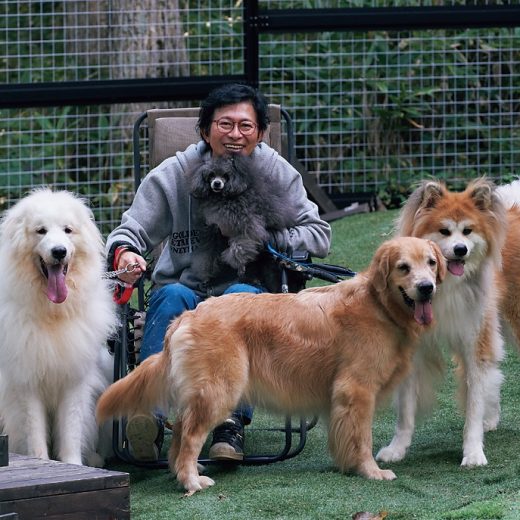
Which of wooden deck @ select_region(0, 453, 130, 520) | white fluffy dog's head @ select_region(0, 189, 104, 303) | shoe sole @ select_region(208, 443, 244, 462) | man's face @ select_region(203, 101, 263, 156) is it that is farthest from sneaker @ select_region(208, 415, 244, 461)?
man's face @ select_region(203, 101, 263, 156)

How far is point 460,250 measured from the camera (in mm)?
4203

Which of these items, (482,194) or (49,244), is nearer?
(49,244)

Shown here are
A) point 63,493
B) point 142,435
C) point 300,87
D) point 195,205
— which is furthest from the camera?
point 300,87

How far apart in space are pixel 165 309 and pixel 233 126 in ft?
2.80

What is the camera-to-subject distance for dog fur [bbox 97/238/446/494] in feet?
13.0

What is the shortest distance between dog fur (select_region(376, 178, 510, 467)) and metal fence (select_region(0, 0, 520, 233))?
162 inches

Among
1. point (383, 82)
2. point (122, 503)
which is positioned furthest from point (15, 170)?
point (122, 503)

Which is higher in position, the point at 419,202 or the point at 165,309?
the point at 419,202

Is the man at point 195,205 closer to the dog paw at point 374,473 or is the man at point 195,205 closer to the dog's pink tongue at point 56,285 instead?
the dog's pink tongue at point 56,285

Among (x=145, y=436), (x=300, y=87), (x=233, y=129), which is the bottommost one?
(x=145, y=436)

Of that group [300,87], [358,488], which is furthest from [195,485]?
[300,87]

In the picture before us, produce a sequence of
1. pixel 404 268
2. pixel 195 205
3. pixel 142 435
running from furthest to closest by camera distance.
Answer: pixel 195 205
pixel 142 435
pixel 404 268

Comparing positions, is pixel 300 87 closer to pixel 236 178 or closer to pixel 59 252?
pixel 236 178

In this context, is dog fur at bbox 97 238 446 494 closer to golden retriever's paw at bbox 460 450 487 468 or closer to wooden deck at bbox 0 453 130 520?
golden retriever's paw at bbox 460 450 487 468
